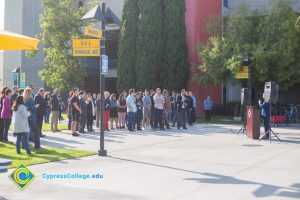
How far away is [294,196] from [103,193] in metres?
3.27

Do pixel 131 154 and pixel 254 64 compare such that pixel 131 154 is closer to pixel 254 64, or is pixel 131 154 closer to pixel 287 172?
pixel 287 172

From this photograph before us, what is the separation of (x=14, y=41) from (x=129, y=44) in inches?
982

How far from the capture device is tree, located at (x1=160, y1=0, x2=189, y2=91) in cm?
3064

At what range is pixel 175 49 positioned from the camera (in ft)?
101

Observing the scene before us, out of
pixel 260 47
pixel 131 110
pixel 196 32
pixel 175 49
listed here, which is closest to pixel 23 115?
pixel 131 110

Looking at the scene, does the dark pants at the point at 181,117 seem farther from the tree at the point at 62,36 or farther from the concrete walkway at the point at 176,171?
the tree at the point at 62,36

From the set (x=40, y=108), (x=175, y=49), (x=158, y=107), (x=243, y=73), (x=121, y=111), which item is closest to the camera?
(x=40, y=108)

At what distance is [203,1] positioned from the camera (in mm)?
32938

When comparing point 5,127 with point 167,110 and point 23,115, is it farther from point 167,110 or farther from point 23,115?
point 167,110

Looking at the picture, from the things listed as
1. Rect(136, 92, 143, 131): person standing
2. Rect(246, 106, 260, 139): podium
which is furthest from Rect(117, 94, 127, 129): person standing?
Rect(246, 106, 260, 139): podium

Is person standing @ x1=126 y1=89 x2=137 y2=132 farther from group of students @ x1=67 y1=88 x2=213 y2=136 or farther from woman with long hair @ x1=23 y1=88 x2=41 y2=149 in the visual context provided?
woman with long hair @ x1=23 y1=88 x2=41 y2=149

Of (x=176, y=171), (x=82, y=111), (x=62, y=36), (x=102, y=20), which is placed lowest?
(x=176, y=171)

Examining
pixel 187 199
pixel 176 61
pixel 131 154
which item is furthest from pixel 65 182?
pixel 176 61

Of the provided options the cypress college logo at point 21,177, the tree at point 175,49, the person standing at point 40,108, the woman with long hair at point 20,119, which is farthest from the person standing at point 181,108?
the cypress college logo at point 21,177
